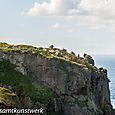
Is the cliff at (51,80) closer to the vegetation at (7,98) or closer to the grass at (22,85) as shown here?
the grass at (22,85)

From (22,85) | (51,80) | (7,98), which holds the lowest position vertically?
(7,98)

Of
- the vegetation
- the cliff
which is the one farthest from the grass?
the vegetation

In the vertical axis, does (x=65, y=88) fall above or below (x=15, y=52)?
below

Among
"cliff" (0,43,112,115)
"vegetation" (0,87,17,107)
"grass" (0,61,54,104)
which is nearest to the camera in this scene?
"vegetation" (0,87,17,107)

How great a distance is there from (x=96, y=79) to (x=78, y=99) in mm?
14273

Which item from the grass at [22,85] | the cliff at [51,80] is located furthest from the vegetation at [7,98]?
the cliff at [51,80]

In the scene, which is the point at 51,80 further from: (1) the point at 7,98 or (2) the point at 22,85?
(1) the point at 7,98

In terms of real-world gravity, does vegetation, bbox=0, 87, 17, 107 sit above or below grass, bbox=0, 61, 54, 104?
below

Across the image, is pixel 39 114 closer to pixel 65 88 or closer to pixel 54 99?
pixel 54 99

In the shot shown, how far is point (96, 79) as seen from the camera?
406ft

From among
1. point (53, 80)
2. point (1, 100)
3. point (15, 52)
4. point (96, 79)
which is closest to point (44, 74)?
point (53, 80)

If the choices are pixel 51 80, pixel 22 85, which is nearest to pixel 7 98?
pixel 22 85

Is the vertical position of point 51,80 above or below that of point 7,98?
above

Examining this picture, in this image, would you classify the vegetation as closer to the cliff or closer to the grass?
the grass
